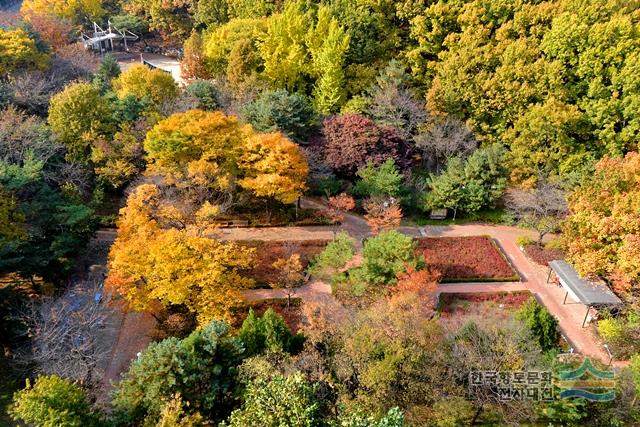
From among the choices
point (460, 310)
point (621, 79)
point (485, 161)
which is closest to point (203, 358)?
point (460, 310)

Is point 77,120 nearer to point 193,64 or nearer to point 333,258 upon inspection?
point 193,64

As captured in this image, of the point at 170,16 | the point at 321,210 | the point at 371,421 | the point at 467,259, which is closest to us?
the point at 371,421

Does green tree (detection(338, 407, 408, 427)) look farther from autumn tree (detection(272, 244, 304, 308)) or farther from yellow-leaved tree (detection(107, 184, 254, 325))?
autumn tree (detection(272, 244, 304, 308))

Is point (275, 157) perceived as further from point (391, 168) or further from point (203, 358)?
point (203, 358)

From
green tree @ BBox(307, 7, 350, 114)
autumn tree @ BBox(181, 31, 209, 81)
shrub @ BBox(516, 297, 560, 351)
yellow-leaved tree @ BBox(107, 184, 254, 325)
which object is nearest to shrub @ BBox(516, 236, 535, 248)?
shrub @ BBox(516, 297, 560, 351)

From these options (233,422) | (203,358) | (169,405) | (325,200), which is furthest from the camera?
(325,200)

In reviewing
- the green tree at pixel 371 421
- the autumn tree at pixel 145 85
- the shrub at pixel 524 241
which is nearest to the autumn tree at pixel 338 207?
the shrub at pixel 524 241

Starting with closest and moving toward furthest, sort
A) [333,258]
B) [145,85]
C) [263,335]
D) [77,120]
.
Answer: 1. [263,335]
2. [333,258]
3. [77,120]
4. [145,85]

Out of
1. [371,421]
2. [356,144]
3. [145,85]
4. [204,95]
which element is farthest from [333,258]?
[145,85]
